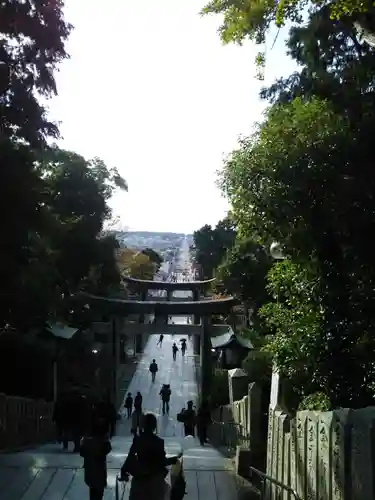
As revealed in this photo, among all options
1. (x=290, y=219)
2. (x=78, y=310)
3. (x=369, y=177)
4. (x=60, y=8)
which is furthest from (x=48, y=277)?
(x=78, y=310)

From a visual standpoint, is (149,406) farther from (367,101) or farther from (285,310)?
(367,101)

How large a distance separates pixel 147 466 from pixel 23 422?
857 cm

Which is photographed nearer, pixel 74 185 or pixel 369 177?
pixel 369 177

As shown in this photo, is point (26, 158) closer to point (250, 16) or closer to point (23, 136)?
point (23, 136)

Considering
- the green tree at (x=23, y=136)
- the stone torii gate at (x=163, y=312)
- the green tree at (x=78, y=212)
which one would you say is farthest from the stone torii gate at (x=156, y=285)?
the green tree at (x=23, y=136)

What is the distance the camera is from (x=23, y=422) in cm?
1364

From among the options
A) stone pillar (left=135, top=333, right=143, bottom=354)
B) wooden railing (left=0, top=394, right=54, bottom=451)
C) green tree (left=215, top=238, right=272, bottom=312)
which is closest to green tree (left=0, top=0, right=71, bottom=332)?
wooden railing (left=0, top=394, right=54, bottom=451)

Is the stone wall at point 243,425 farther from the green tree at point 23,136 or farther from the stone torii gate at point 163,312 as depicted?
the stone torii gate at point 163,312

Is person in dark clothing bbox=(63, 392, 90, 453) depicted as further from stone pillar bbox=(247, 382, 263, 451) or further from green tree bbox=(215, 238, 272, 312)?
green tree bbox=(215, 238, 272, 312)

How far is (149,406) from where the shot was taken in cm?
2431

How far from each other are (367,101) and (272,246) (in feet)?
7.12

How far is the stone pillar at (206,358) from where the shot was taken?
2441cm

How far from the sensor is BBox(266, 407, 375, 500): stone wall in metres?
4.85

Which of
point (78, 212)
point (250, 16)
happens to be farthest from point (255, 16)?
point (78, 212)
